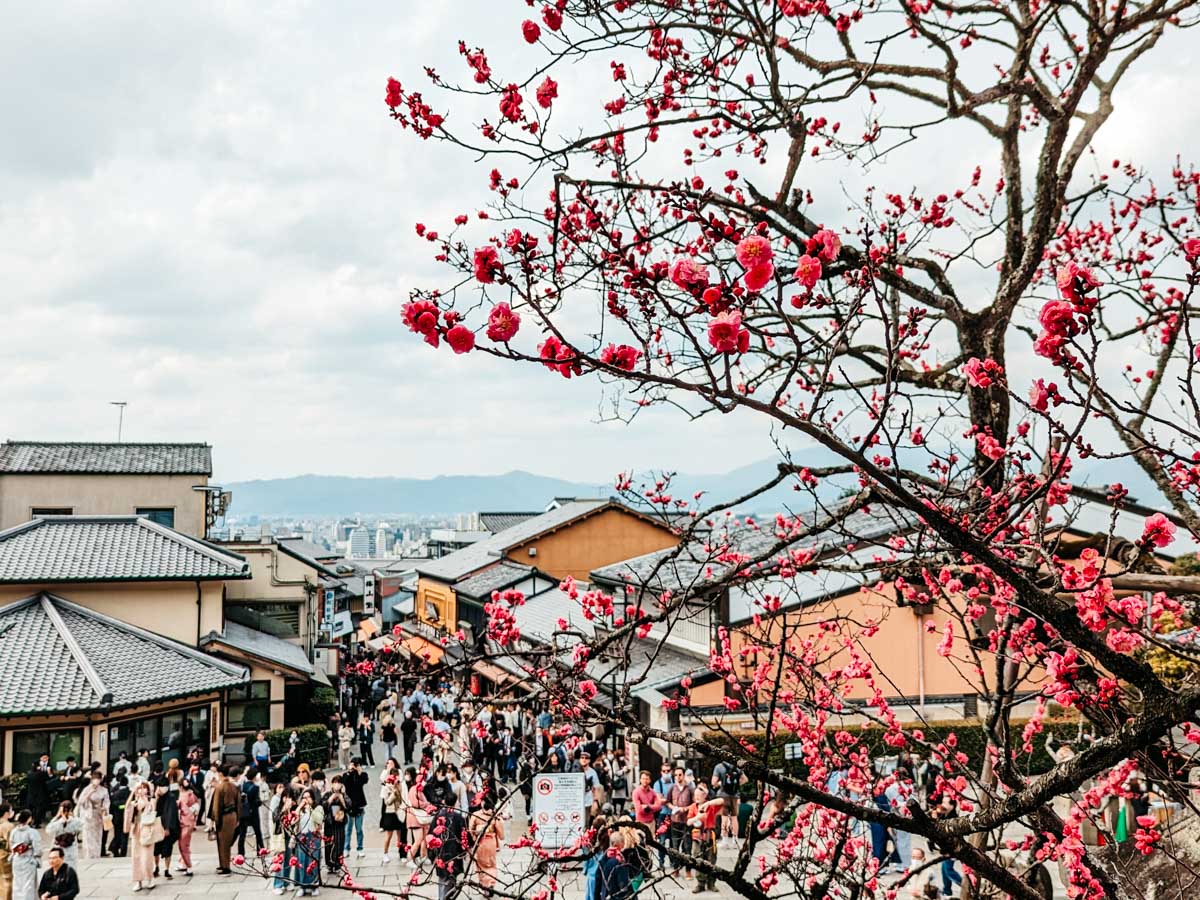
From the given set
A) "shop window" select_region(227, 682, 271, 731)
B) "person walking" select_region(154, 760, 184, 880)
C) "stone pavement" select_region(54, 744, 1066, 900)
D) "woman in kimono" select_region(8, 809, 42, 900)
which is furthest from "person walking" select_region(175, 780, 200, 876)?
"shop window" select_region(227, 682, 271, 731)

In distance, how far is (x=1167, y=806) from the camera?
12.5 m

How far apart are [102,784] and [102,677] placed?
4.47 m

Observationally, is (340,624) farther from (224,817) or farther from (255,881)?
(255,881)

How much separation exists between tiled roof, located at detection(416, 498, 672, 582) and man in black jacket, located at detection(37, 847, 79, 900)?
26.7 metres

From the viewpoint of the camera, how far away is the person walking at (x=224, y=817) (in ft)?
44.2

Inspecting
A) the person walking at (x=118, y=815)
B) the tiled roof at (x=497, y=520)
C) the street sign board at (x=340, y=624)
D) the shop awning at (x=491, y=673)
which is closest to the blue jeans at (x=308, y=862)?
the person walking at (x=118, y=815)

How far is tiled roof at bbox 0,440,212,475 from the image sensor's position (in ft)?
98.1

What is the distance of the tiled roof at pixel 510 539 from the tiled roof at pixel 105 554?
1403 cm

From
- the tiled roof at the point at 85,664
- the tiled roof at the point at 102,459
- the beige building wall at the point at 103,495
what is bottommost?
the tiled roof at the point at 85,664

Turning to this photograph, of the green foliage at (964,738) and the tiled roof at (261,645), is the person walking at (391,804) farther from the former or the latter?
the tiled roof at (261,645)

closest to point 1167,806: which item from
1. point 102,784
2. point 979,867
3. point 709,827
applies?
point 709,827

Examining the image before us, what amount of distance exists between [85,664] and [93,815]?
560 centimetres

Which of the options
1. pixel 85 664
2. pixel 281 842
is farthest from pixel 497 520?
pixel 281 842

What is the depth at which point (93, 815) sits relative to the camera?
14.5 metres
